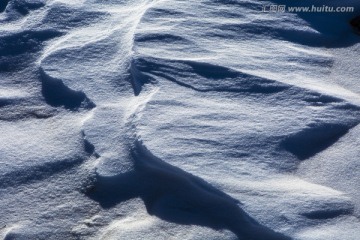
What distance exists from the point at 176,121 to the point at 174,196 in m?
0.21

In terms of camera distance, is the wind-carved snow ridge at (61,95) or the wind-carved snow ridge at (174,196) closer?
the wind-carved snow ridge at (174,196)

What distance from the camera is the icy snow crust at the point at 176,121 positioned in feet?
3.96

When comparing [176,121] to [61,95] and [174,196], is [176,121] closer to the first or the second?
[174,196]

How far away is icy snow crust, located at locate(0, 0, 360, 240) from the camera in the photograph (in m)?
1.21

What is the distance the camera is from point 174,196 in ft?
4.10
